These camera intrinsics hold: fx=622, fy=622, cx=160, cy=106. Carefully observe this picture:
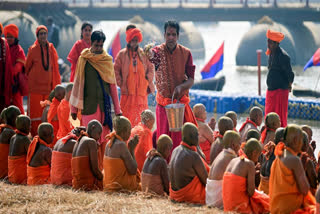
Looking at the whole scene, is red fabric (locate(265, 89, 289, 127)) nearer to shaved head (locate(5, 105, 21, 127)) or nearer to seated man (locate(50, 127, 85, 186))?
seated man (locate(50, 127, 85, 186))

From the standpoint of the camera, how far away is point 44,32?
9461 millimetres

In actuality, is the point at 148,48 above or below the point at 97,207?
above

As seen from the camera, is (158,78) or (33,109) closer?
(158,78)

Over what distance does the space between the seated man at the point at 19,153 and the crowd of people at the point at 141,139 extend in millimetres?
11

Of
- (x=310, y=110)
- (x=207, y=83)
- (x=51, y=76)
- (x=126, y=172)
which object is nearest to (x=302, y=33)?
(x=207, y=83)

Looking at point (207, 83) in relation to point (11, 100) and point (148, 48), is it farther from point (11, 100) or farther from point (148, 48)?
point (148, 48)

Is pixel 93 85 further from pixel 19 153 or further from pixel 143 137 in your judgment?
pixel 19 153

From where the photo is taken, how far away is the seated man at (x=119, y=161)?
628 centimetres

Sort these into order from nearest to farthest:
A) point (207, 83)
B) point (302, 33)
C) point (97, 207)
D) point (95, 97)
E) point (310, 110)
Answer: point (97, 207)
point (95, 97)
point (310, 110)
point (207, 83)
point (302, 33)

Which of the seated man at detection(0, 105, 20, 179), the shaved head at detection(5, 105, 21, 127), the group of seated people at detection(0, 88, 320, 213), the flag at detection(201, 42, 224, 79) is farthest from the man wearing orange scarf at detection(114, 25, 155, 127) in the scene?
the flag at detection(201, 42, 224, 79)

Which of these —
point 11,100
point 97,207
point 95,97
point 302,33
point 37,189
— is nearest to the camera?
point 97,207

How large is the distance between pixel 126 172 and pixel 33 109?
3667mm

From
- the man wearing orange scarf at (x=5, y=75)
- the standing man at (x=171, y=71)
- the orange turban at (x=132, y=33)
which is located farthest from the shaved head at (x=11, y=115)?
the orange turban at (x=132, y=33)

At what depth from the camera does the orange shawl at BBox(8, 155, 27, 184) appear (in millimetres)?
7059
